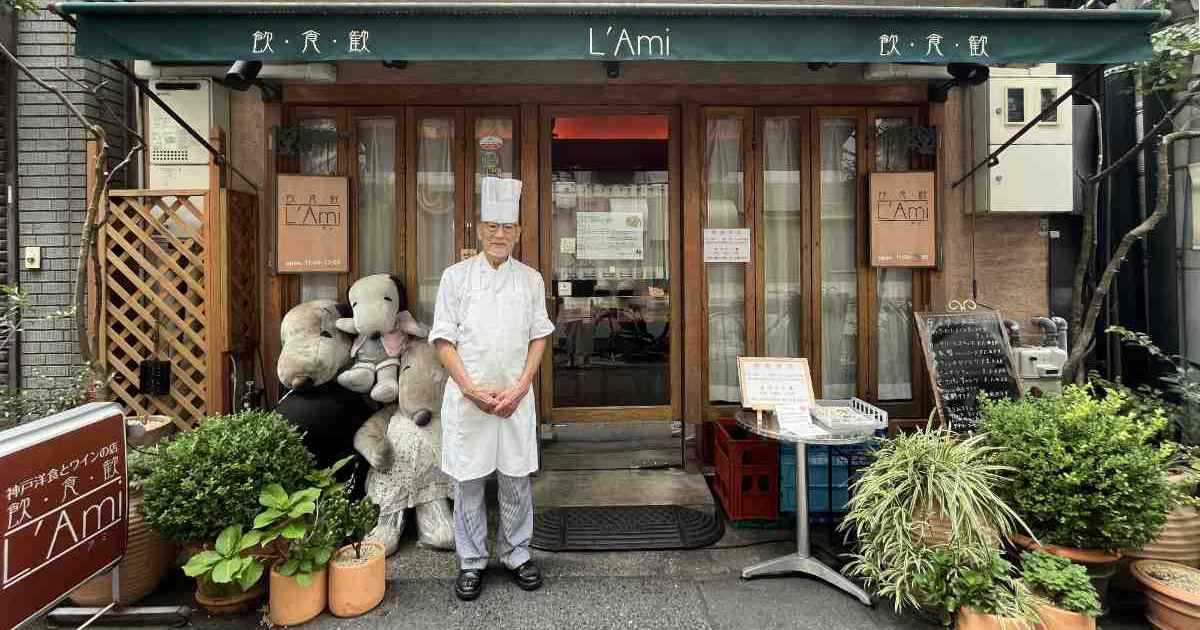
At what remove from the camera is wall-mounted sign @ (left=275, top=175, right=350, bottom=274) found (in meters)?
5.00

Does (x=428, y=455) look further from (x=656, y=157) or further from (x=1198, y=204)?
(x=1198, y=204)

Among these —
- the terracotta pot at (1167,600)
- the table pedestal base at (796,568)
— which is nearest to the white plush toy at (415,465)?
the table pedestal base at (796,568)

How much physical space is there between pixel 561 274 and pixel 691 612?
3120 mm

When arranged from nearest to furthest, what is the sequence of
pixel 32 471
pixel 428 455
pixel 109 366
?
pixel 32 471
pixel 428 455
pixel 109 366

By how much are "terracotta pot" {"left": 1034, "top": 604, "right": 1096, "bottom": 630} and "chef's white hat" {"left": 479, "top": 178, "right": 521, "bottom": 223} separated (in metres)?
3.64

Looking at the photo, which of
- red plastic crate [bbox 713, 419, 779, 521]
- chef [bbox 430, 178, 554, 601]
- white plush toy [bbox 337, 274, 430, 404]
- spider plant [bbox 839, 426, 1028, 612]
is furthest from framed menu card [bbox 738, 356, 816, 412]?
white plush toy [bbox 337, 274, 430, 404]

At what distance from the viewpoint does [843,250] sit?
17.9 ft

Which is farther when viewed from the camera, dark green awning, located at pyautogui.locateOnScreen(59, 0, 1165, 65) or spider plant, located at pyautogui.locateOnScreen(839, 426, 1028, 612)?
dark green awning, located at pyautogui.locateOnScreen(59, 0, 1165, 65)

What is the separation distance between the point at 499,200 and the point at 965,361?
3801 millimetres

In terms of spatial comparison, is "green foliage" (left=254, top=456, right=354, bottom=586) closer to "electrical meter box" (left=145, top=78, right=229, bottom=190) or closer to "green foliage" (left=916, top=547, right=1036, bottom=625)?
"electrical meter box" (left=145, top=78, right=229, bottom=190)

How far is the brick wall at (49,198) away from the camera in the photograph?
5.16 metres

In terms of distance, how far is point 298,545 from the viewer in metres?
3.26

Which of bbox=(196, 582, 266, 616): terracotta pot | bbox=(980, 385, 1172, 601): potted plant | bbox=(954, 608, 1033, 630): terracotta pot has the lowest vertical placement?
bbox=(196, 582, 266, 616): terracotta pot

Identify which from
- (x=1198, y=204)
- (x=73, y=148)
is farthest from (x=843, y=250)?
(x=73, y=148)
